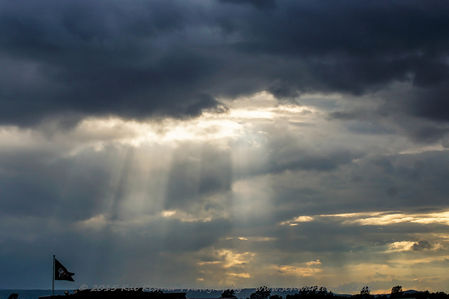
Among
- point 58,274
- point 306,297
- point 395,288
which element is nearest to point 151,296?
point 58,274

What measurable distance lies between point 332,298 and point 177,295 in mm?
43987

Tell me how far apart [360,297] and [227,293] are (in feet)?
95.5

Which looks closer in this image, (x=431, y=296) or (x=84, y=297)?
(x=84, y=297)

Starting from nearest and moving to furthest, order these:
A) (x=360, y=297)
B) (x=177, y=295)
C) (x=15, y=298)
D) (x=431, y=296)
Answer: (x=15, y=298), (x=177, y=295), (x=431, y=296), (x=360, y=297)

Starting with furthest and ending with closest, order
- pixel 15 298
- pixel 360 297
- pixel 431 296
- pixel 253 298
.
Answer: pixel 253 298
pixel 360 297
pixel 431 296
pixel 15 298

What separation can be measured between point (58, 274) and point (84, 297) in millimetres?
5686

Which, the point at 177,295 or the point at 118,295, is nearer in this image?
the point at 118,295

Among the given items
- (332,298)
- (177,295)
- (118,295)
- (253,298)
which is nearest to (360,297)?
(332,298)

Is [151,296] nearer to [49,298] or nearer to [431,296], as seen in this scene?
[49,298]

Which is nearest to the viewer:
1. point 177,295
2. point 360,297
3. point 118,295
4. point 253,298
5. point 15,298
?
point 15,298

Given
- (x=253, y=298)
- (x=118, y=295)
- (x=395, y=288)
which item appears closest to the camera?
(x=118, y=295)

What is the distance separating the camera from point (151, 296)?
86688 millimetres

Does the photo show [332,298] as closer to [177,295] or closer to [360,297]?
[360,297]

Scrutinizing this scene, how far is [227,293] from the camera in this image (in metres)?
130
